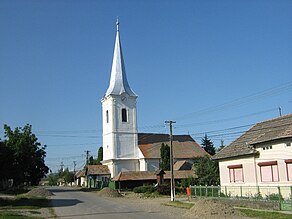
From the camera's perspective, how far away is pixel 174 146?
6650cm

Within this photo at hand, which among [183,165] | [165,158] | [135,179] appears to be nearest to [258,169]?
[135,179]

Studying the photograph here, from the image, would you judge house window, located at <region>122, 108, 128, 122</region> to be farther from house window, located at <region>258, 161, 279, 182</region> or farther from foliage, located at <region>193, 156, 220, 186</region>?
house window, located at <region>258, 161, 279, 182</region>

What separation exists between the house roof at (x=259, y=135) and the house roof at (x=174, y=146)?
30.3 m

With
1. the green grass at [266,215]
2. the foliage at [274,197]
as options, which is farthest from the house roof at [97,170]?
the green grass at [266,215]

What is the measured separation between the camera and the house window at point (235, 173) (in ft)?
102

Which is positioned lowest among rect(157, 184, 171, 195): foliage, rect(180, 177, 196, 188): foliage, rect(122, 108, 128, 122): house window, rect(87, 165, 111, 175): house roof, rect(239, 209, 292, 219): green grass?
rect(239, 209, 292, 219): green grass

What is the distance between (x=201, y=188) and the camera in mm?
32875

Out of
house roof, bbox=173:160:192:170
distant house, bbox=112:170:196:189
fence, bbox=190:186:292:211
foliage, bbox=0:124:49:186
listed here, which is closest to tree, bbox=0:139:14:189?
foliage, bbox=0:124:49:186

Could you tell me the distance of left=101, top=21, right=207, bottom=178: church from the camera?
63.7m

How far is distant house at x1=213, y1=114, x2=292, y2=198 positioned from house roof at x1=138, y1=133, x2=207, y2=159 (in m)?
30.4

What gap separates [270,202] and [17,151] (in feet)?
130

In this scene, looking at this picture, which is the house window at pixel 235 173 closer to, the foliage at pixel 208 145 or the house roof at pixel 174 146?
the house roof at pixel 174 146

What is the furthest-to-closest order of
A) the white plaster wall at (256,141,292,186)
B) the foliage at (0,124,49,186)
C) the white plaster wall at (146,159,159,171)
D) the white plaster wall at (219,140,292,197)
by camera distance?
the white plaster wall at (146,159,159,171) < the foliage at (0,124,49,186) < the white plaster wall at (256,141,292,186) < the white plaster wall at (219,140,292,197)

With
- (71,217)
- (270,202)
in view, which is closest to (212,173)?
(270,202)
